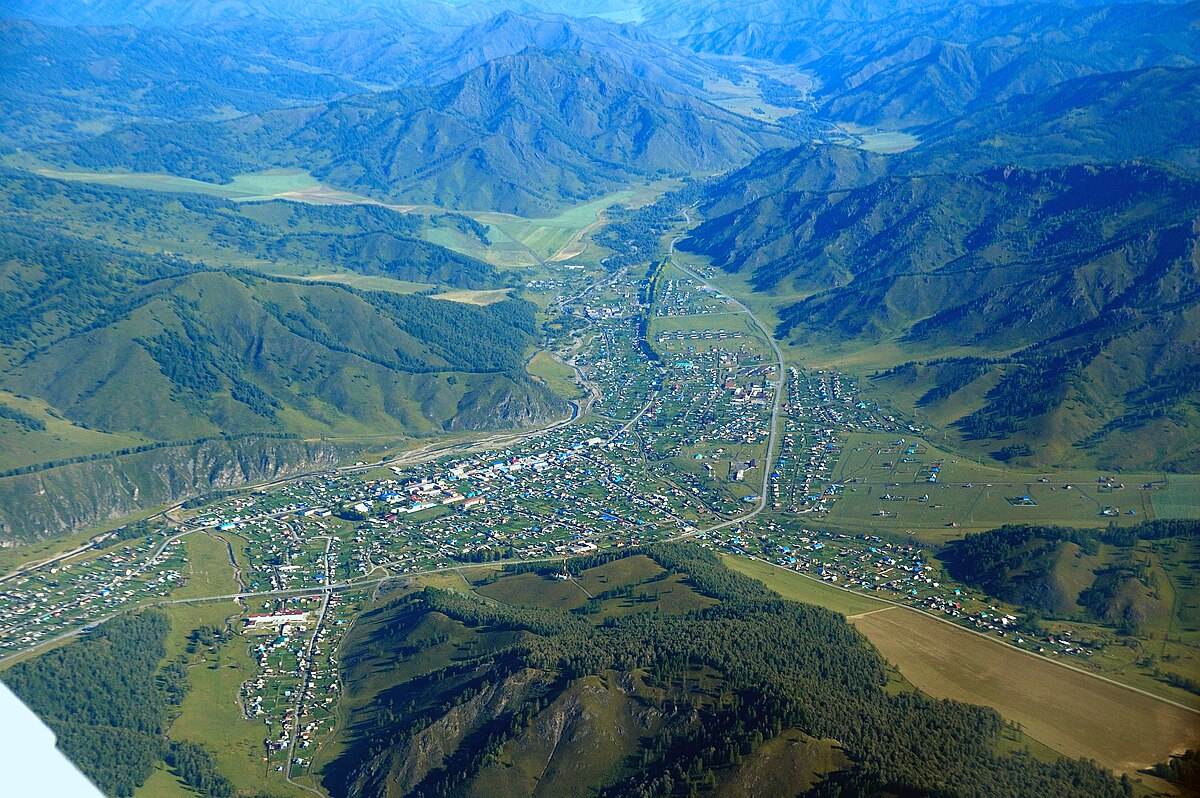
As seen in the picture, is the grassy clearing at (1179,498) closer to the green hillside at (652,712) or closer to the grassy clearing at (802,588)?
the grassy clearing at (802,588)

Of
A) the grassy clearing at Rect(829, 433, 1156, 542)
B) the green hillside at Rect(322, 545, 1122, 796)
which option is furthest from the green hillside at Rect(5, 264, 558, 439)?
the green hillside at Rect(322, 545, 1122, 796)

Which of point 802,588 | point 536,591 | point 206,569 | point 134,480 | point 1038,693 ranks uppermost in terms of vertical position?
point 134,480

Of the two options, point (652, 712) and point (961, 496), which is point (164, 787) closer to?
point (652, 712)

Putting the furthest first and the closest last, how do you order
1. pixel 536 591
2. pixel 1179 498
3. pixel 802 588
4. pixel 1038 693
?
pixel 1179 498 → pixel 802 588 → pixel 536 591 → pixel 1038 693

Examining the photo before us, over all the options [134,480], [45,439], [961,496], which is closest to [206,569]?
[134,480]

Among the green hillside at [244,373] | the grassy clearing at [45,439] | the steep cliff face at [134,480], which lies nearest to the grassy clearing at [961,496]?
the green hillside at [244,373]

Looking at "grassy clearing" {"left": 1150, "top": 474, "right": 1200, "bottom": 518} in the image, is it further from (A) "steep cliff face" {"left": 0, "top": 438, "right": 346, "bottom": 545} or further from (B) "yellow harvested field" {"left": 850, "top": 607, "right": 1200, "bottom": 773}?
(A) "steep cliff face" {"left": 0, "top": 438, "right": 346, "bottom": 545}

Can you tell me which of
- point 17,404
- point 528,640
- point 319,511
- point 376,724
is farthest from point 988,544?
point 17,404

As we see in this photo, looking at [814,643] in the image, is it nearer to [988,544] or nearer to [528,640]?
[528,640]
